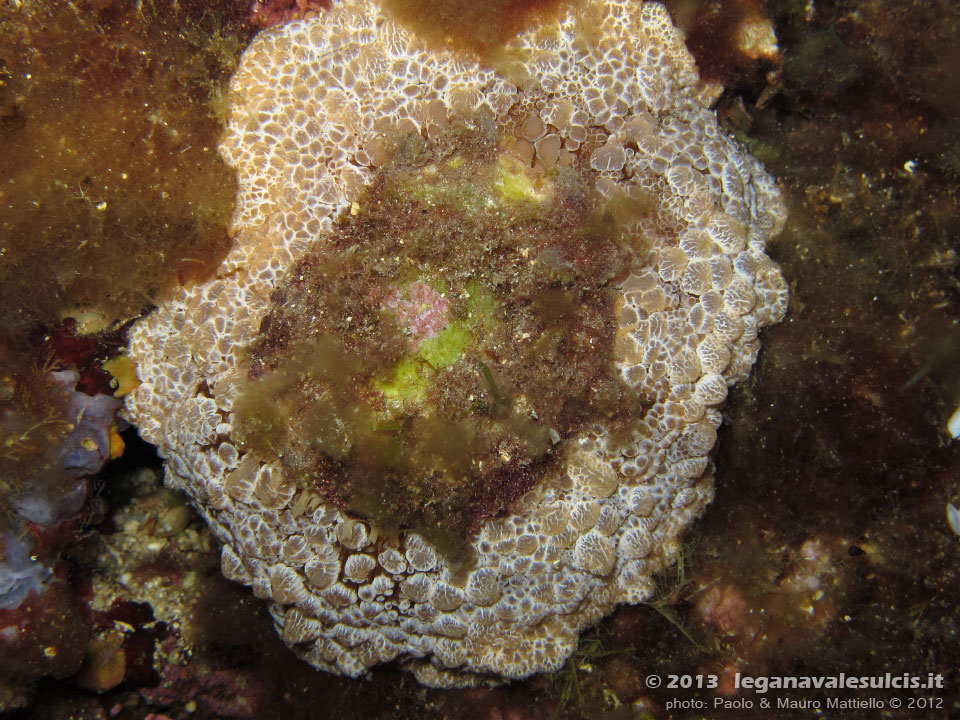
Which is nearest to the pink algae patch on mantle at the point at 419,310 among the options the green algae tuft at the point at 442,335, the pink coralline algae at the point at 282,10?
the green algae tuft at the point at 442,335

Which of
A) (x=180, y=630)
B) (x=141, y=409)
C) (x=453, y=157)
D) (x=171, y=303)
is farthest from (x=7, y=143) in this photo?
(x=180, y=630)

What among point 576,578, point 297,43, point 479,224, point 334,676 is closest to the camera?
point 479,224

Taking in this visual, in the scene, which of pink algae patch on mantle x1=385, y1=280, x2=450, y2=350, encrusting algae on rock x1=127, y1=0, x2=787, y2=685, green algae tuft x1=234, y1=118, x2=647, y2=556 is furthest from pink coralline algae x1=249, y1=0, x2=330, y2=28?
pink algae patch on mantle x1=385, y1=280, x2=450, y2=350

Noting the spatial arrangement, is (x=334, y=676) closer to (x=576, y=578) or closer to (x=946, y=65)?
(x=576, y=578)

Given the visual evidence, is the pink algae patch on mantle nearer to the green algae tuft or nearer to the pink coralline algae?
the green algae tuft

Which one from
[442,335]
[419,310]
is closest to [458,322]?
[442,335]

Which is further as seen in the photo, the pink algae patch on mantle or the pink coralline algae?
the pink coralline algae

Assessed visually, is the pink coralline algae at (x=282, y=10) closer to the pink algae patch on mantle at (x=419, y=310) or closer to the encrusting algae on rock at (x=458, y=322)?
the encrusting algae on rock at (x=458, y=322)
